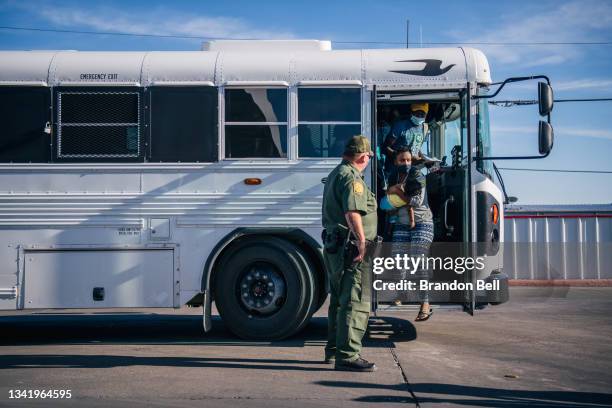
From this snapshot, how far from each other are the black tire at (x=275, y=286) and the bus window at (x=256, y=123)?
Answer: 1.01 m

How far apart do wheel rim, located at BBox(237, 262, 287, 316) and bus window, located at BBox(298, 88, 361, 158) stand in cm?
138

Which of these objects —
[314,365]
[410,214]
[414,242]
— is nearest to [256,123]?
[410,214]

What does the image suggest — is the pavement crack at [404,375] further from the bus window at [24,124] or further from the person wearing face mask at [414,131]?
the bus window at [24,124]

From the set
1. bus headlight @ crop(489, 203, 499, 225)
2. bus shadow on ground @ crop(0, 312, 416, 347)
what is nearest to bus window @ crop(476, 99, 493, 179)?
bus headlight @ crop(489, 203, 499, 225)

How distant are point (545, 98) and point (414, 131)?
160 cm

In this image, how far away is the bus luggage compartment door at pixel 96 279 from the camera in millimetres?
7871

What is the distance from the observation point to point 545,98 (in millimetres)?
7402

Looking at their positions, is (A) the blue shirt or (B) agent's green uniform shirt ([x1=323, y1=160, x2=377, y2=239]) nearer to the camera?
(B) agent's green uniform shirt ([x1=323, y1=160, x2=377, y2=239])

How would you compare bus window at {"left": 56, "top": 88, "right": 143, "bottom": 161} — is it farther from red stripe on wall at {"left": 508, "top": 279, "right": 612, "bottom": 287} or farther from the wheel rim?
red stripe on wall at {"left": 508, "top": 279, "right": 612, "bottom": 287}

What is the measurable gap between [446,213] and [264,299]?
7.87ft

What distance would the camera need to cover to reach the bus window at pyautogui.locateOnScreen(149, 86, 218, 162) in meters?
8.04

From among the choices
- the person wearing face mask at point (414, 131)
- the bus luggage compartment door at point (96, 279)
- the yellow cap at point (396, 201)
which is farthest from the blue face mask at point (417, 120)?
the bus luggage compartment door at point (96, 279)

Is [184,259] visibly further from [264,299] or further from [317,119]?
[317,119]

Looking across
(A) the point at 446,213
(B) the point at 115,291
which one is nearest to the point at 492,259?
(A) the point at 446,213
